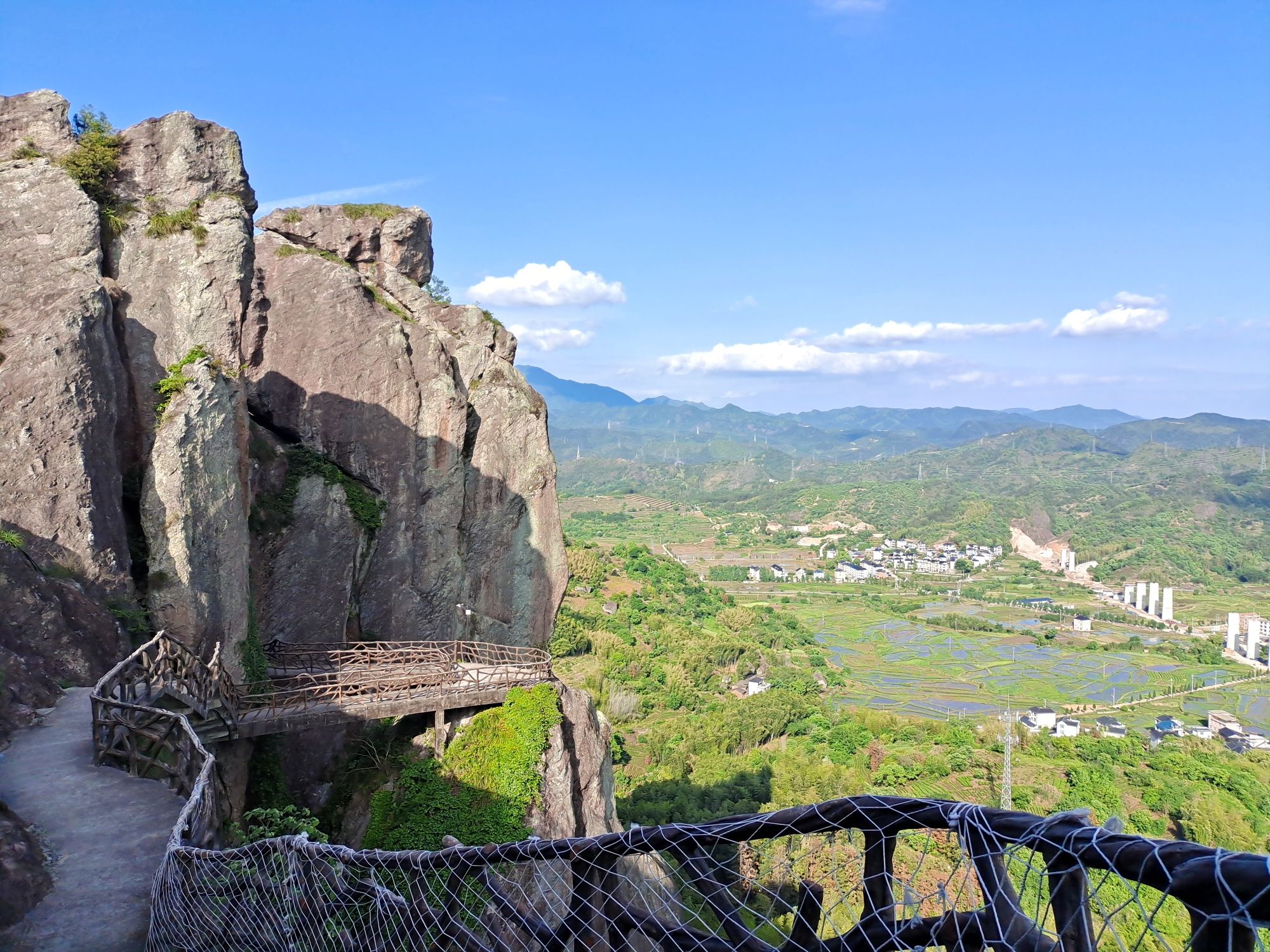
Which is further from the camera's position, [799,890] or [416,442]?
[416,442]

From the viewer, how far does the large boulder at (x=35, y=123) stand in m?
18.7

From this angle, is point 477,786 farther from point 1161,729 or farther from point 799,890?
point 1161,729

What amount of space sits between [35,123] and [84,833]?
1766 centimetres

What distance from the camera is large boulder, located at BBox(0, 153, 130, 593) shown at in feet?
46.0

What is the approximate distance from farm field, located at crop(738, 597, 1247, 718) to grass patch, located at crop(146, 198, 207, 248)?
3185 inches

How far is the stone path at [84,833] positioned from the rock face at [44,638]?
0.72 m

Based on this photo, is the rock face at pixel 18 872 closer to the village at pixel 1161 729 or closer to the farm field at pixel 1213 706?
the village at pixel 1161 729

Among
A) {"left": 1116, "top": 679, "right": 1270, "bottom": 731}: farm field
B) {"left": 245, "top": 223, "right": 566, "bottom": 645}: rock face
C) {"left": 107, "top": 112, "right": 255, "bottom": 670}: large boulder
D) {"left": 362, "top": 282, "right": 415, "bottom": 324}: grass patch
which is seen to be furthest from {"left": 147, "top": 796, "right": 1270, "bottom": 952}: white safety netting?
{"left": 1116, "top": 679, "right": 1270, "bottom": 731}: farm field

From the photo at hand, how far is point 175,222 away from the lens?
1892 centimetres

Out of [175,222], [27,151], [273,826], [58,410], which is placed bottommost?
Result: [273,826]

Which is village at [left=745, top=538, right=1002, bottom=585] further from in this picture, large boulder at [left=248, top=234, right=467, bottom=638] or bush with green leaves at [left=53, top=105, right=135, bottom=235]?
bush with green leaves at [left=53, top=105, right=135, bottom=235]

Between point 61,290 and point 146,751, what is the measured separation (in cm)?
1086

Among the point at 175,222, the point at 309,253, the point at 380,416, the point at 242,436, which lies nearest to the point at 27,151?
the point at 175,222

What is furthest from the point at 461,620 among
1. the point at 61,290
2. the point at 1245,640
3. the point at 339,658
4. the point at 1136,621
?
the point at 1136,621
